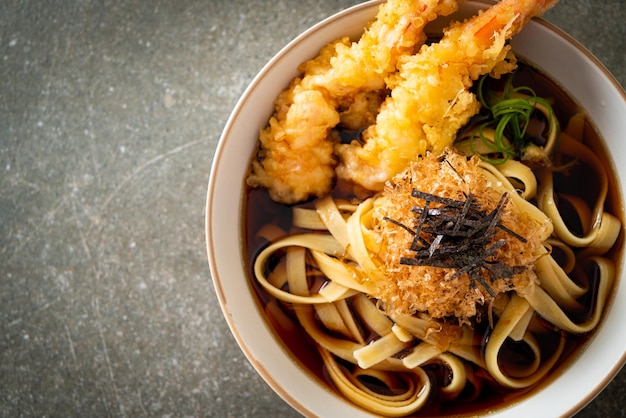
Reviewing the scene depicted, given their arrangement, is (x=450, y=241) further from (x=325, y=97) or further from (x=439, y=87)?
(x=325, y=97)

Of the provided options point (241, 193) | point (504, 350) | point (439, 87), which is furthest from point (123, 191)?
point (504, 350)

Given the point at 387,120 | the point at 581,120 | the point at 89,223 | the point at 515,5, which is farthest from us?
the point at 89,223

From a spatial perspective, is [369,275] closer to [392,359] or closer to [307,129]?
[392,359]

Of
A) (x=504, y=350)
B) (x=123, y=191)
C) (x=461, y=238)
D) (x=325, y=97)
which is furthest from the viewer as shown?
(x=123, y=191)

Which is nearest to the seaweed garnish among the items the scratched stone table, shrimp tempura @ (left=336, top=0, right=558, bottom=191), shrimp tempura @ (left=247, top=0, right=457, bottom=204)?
shrimp tempura @ (left=336, top=0, right=558, bottom=191)

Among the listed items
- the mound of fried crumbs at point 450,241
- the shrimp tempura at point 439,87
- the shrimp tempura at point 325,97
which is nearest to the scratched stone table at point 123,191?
the shrimp tempura at point 325,97

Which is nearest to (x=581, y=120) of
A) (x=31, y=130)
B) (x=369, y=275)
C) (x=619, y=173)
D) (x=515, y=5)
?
(x=619, y=173)
